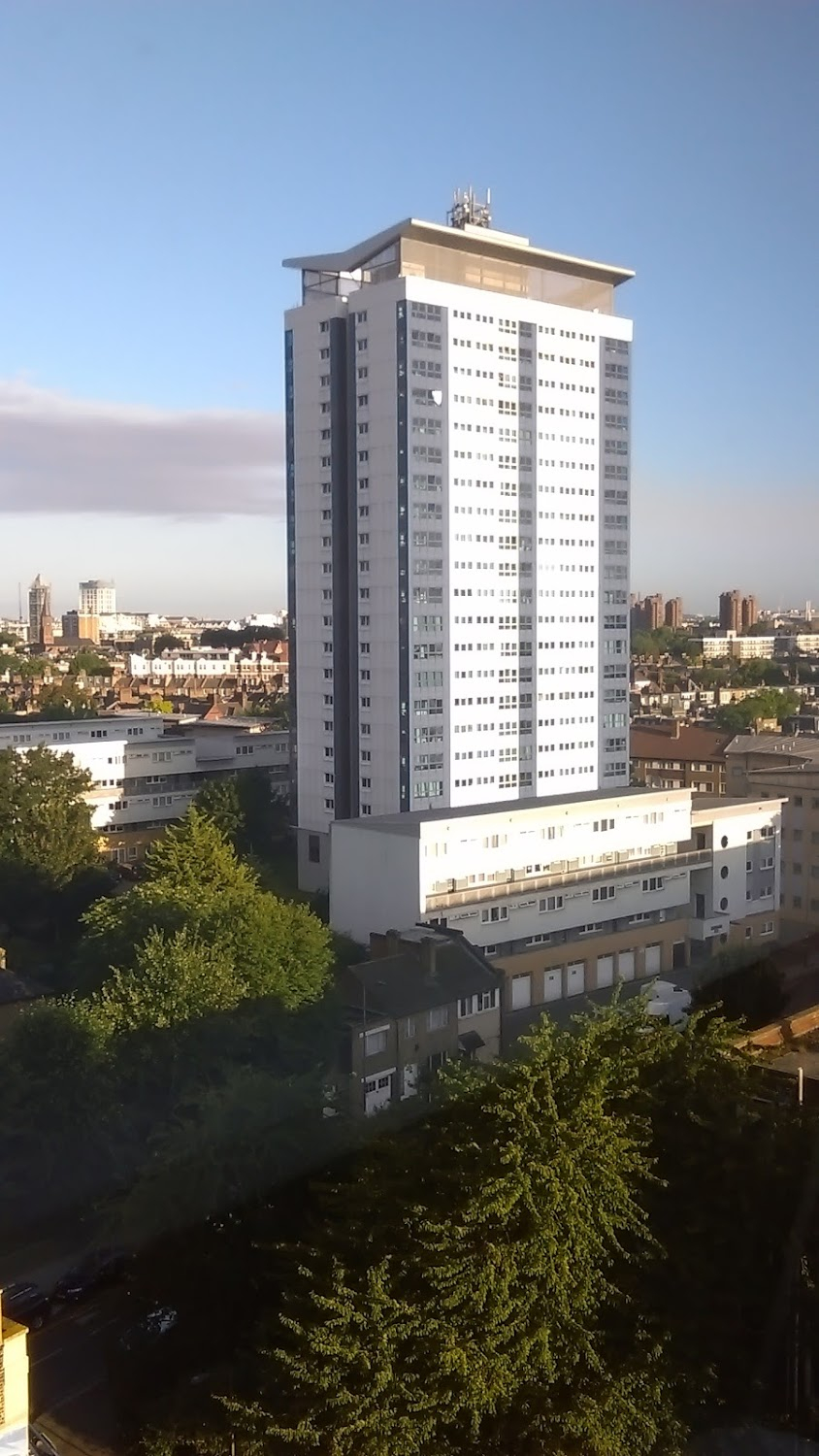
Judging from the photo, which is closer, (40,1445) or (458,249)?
(40,1445)

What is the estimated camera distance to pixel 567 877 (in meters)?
8.20

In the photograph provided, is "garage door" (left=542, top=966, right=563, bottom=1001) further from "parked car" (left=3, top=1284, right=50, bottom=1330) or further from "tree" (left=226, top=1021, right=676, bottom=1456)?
"tree" (left=226, top=1021, right=676, bottom=1456)

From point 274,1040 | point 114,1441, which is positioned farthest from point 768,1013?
point 114,1441

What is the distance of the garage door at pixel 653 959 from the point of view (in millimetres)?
8492

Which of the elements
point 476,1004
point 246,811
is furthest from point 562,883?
point 246,811

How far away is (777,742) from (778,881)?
7.34 ft

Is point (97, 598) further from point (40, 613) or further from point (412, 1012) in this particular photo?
point (412, 1012)

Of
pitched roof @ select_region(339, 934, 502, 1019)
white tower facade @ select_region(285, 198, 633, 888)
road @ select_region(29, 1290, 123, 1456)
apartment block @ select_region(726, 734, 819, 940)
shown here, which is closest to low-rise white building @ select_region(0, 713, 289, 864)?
white tower facade @ select_region(285, 198, 633, 888)

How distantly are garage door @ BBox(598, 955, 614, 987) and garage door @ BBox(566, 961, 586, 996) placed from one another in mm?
180

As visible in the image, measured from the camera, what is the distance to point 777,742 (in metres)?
11.8

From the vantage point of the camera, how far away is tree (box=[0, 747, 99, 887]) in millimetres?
9492

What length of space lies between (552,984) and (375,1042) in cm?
219

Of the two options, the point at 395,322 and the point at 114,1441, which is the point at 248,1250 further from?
the point at 395,322

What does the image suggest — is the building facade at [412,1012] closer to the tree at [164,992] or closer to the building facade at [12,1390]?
the tree at [164,992]
